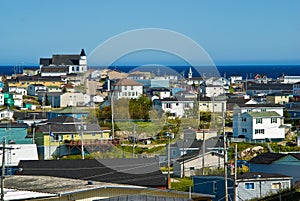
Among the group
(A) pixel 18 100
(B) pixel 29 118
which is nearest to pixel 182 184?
(B) pixel 29 118

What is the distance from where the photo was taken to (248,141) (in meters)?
13.5

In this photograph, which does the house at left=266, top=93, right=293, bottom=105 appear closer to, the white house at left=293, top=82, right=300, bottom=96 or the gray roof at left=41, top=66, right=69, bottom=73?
the white house at left=293, top=82, right=300, bottom=96

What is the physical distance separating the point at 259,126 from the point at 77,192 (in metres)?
9.52

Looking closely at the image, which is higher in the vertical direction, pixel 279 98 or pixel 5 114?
pixel 279 98

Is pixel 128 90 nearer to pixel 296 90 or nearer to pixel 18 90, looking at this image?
pixel 18 90

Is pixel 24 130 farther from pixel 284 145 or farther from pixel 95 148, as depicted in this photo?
pixel 284 145

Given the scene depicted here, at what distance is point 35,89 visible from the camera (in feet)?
78.1

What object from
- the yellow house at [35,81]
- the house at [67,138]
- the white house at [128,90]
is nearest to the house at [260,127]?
the white house at [128,90]

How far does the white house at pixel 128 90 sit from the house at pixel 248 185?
6.13 meters

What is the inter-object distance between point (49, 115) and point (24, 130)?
10.9 feet

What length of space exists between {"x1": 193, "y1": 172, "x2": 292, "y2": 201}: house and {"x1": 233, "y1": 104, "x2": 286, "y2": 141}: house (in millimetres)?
6542

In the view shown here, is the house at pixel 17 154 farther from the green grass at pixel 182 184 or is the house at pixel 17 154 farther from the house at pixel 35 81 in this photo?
the house at pixel 35 81

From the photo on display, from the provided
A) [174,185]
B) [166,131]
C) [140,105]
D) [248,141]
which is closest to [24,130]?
[140,105]

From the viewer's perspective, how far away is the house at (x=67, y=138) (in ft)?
37.6
